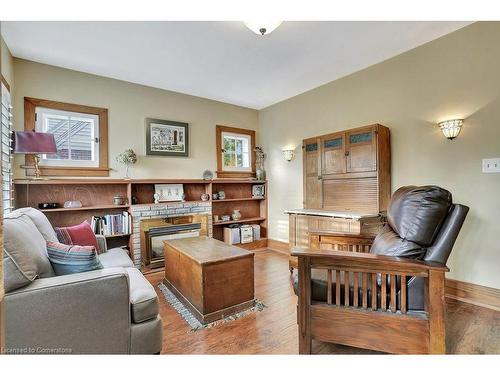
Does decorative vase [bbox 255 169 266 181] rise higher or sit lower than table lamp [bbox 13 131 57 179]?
lower

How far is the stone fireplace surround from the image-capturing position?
10.6 ft

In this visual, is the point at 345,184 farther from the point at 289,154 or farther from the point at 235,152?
the point at 235,152

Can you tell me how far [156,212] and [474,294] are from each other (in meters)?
3.40

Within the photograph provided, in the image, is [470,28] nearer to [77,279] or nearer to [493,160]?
[493,160]

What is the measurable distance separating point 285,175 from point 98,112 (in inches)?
107

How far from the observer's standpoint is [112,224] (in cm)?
317

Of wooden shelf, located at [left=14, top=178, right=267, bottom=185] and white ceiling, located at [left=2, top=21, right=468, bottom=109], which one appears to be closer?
white ceiling, located at [left=2, top=21, right=468, bottom=109]

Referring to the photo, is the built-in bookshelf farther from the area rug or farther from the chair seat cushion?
the area rug

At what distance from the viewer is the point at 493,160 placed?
229 cm

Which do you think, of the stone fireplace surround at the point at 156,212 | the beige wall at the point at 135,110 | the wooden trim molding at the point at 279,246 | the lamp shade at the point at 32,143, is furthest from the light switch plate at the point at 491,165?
the lamp shade at the point at 32,143

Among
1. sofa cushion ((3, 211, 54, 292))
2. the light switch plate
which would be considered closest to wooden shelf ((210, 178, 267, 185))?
sofa cushion ((3, 211, 54, 292))

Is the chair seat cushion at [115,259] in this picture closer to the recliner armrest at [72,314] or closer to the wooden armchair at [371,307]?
the recliner armrest at [72,314]

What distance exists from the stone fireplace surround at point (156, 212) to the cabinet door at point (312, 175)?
140 centimetres

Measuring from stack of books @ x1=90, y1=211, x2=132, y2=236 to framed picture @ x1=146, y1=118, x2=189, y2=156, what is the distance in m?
0.93
